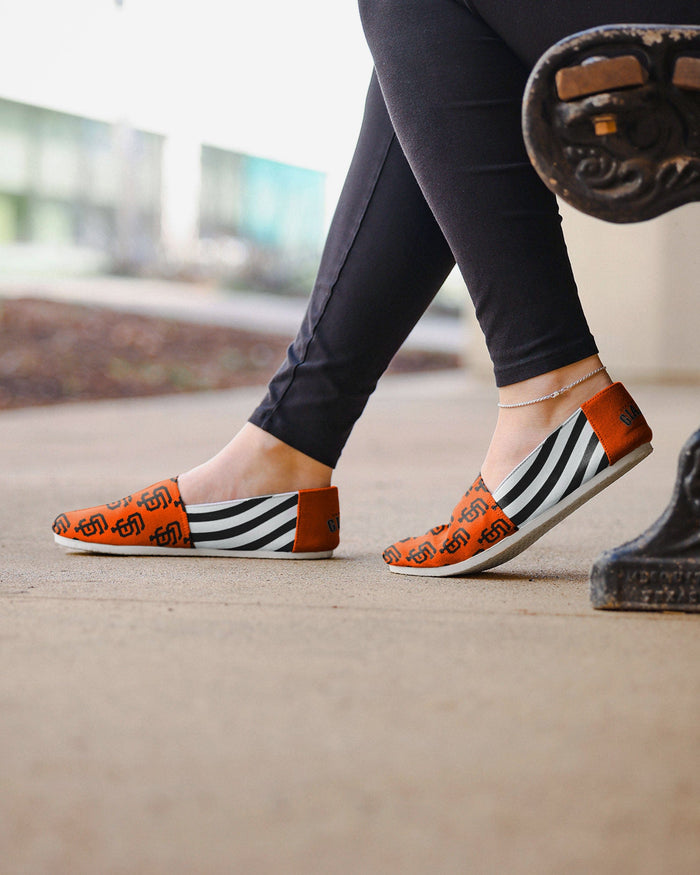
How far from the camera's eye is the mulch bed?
5.35 m

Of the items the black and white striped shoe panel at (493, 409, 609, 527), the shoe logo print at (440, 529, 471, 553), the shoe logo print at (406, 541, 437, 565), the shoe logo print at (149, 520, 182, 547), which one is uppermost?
the black and white striped shoe panel at (493, 409, 609, 527)

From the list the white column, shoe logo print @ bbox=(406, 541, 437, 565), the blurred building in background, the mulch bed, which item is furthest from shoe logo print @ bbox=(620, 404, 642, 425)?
the white column

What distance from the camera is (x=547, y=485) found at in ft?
3.58

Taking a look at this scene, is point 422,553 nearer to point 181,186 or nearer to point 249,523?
point 249,523

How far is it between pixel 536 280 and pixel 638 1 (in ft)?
0.92

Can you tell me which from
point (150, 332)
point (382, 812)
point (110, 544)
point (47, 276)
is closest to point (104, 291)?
point (47, 276)

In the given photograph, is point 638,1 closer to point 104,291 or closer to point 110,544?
point 110,544

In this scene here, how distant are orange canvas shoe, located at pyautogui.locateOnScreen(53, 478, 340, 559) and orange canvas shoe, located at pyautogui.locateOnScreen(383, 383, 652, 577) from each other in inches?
8.4

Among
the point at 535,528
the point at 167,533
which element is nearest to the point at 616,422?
the point at 535,528

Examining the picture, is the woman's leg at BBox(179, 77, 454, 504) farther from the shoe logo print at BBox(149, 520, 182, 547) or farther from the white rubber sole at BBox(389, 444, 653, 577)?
the white rubber sole at BBox(389, 444, 653, 577)

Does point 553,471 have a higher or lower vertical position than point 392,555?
higher

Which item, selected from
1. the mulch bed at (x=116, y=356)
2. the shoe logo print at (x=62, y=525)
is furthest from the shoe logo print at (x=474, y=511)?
the mulch bed at (x=116, y=356)

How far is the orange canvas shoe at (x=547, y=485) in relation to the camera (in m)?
1.07

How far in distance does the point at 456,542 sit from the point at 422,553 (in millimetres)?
46
